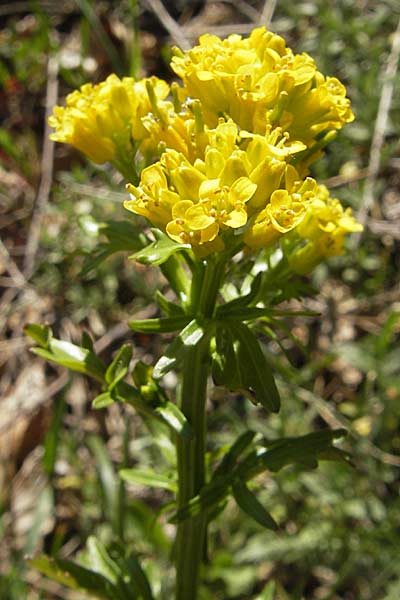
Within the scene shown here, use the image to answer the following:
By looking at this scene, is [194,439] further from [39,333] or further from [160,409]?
[39,333]

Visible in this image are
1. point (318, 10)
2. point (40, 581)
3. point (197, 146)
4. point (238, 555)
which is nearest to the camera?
point (197, 146)

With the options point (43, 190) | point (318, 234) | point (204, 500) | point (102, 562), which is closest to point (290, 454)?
point (204, 500)

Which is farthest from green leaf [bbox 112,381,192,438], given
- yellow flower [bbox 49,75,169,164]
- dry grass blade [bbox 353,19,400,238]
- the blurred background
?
dry grass blade [bbox 353,19,400,238]

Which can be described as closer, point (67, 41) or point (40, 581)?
point (40, 581)

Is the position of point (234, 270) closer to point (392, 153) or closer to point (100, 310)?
point (100, 310)

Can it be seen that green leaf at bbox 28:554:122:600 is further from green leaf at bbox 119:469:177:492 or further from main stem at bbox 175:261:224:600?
green leaf at bbox 119:469:177:492

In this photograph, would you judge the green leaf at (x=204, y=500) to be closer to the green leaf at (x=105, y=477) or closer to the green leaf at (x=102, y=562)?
the green leaf at (x=102, y=562)

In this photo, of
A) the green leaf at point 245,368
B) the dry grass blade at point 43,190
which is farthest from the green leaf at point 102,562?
the dry grass blade at point 43,190

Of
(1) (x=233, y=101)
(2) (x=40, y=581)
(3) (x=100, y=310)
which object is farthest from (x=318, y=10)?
(2) (x=40, y=581)
